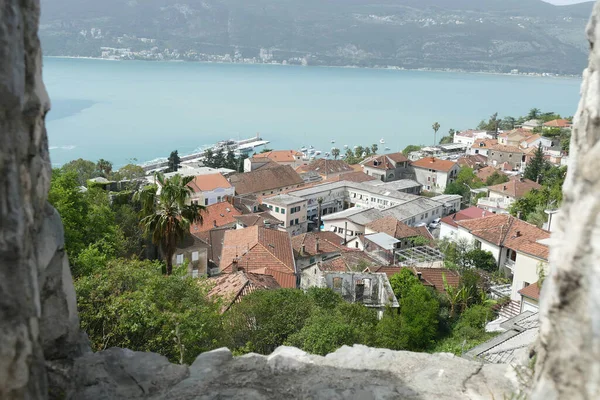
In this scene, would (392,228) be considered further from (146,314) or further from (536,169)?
(146,314)

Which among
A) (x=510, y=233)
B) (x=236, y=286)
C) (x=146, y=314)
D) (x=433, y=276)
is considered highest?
(x=146, y=314)

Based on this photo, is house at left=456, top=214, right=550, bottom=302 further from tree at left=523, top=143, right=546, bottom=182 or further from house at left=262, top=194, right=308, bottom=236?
tree at left=523, top=143, right=546, bottom=182

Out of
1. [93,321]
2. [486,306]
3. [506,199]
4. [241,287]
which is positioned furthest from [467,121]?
[93,321]

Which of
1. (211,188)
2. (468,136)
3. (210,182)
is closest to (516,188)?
(211,188)

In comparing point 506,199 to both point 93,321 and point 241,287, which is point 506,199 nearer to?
point 241,287

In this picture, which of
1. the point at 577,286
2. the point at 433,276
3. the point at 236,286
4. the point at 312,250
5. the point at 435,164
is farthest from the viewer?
the point at 435,164

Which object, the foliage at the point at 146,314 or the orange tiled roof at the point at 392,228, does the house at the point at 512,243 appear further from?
the foliage at the point at 146,314
